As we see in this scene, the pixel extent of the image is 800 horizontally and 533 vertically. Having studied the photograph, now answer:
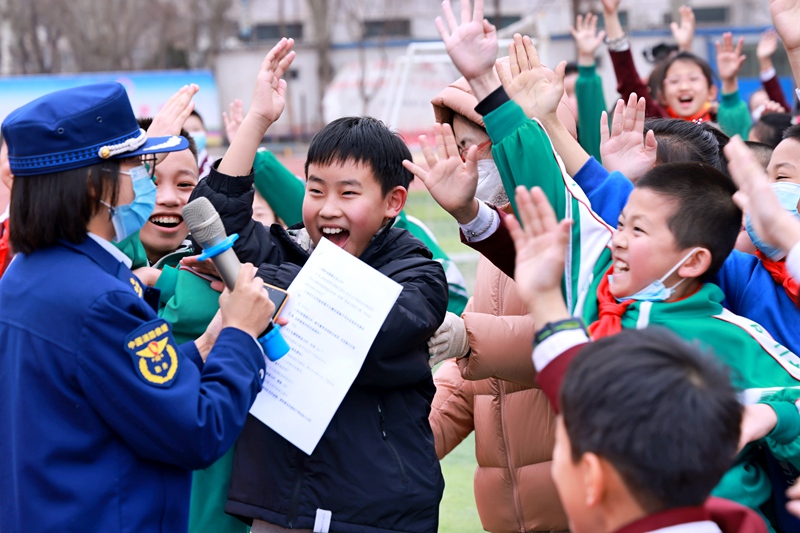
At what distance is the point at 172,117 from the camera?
9.32 feet

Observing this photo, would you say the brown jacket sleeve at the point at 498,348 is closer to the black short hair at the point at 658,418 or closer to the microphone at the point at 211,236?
the microphone at the point at 211,236

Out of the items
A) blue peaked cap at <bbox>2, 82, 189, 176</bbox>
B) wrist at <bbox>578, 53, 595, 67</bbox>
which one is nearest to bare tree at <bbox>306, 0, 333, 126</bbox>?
wrist at <bbox>578, 53, 595, 67</bbox>

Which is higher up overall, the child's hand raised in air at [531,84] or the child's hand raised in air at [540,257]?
the child's hand raised in air at [531,84]

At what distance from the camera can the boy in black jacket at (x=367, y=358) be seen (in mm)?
2424

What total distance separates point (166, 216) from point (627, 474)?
2159 millimetres

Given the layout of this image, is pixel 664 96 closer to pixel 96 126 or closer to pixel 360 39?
pixel 96 126

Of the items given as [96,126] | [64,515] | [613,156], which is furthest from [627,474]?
[613,156]

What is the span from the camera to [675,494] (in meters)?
1.53

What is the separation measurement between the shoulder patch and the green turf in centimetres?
250

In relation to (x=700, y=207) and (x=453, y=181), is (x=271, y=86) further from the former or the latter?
(x=700, y=207)

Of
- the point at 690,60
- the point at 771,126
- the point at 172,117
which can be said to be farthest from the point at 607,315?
the point at 690,60

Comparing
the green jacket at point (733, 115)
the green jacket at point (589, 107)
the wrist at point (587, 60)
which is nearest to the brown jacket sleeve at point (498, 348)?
the green jacket at point (589, 107)

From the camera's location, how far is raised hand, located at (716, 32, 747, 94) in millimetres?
5941

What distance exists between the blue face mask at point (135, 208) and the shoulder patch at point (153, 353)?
285 mm
